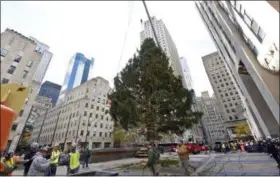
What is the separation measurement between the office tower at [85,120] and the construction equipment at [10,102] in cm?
4487

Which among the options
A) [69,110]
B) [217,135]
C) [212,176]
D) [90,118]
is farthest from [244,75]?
[217,135]

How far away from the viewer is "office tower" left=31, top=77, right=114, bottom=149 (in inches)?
1821

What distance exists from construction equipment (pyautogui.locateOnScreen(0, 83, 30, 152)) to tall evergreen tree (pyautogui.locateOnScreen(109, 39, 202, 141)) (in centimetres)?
1156

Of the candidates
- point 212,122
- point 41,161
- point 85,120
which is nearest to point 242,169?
point 41,161

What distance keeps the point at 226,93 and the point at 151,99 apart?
229 ft

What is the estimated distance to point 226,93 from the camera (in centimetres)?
7244

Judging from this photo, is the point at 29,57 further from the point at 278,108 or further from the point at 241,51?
the point at 241,51

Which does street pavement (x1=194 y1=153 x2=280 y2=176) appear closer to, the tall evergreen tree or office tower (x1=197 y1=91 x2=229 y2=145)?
the tall evergreen tree

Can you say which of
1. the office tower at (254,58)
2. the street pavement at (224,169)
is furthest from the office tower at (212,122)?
the street pavement at (224,169)

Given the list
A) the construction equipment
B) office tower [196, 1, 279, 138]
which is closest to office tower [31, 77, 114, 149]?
office tower [196, 1, 279, 138]

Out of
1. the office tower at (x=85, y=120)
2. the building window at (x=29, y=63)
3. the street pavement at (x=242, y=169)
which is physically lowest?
the street pavement at (x=242, y=169)

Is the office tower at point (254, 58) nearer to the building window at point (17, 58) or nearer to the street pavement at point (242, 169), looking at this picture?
the street pavement at point (242, 169)

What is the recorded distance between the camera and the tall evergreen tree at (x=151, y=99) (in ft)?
43.1

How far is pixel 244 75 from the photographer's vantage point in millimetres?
25344
